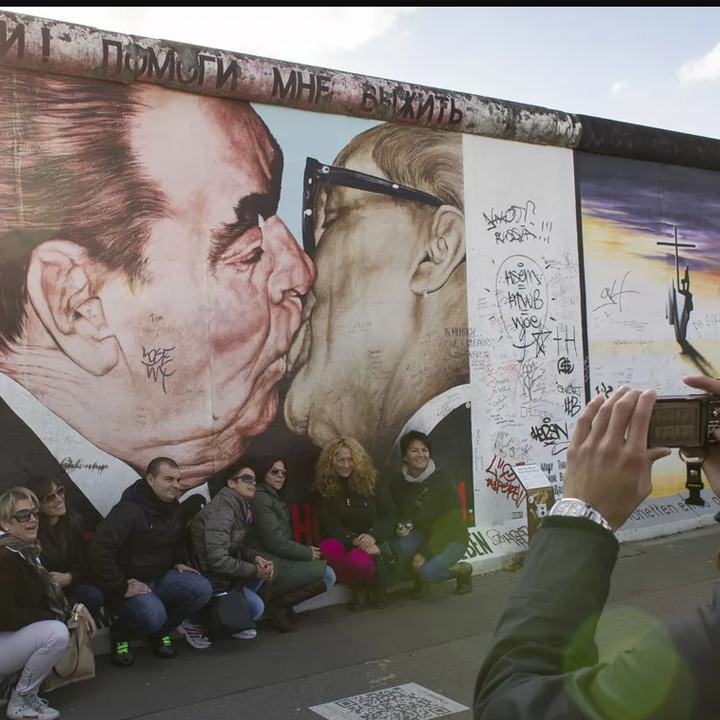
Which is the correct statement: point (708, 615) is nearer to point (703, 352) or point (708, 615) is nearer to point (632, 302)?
point (632, 302)

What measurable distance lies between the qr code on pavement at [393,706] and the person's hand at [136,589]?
1584 millimetres

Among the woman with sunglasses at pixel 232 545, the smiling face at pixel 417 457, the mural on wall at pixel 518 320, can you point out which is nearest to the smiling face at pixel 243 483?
the woman with sunglasses at pixel 232 545

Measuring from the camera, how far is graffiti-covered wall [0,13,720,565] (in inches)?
244

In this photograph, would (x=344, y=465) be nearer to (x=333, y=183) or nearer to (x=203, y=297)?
(x=203, y=297)

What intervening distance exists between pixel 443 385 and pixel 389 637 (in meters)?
2.71

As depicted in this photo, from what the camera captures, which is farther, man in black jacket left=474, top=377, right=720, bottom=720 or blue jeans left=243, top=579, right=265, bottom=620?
blue jeans left=243, top=579, right=265, bottom=620

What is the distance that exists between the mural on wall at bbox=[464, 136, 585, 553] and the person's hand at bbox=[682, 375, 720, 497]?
22.3ft

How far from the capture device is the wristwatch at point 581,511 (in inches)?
52.8

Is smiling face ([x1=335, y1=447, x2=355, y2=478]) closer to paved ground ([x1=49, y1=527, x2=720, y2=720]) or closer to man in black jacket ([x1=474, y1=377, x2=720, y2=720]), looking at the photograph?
paved ground ([x1=49, y1=527, x2=720, y2=720])

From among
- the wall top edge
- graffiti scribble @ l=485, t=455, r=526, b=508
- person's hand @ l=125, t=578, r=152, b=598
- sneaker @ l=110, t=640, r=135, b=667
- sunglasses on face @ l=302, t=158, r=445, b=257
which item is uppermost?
the wall top edge

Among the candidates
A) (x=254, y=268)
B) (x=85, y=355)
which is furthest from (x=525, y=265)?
(x=85, y=355)

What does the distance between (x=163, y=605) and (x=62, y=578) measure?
2.41 feet

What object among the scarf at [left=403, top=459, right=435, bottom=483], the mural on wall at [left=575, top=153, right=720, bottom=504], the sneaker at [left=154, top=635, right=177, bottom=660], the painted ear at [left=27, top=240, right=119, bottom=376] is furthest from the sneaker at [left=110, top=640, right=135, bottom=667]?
the mural on wall at [left=575, top=153, right=720, bottom=504]

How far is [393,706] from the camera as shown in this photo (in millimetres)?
5004
